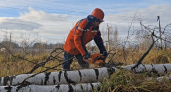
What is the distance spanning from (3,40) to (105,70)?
1222 cm

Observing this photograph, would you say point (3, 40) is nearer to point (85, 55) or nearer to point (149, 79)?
point (85, 55)

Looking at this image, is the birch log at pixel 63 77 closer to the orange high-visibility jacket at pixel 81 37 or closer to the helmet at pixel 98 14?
the orange high-visibility jacket at pixel 81 37

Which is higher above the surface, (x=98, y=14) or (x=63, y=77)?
(x=98, y=14)

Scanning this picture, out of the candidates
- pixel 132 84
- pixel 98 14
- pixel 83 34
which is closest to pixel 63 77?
pixel 132 84

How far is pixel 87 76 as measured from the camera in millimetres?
3166

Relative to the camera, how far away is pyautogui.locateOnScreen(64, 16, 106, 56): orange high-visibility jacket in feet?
14.2

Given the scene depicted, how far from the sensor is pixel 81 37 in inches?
172

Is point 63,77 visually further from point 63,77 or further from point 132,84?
point 132,84

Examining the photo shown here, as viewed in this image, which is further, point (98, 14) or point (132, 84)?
Answer: point (98, 14)

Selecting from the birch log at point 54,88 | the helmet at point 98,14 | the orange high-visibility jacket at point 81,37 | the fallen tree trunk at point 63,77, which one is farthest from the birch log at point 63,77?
the helmet at point 98,14

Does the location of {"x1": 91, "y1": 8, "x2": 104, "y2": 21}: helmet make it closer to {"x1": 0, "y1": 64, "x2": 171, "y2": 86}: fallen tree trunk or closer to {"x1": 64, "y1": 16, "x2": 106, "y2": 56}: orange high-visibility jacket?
{"x1": 64, "y1": 16, "x2": 106, "y2": 56}: orange high-visibility jacket

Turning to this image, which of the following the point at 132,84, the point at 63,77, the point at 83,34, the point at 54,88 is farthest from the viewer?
the point at 83,34

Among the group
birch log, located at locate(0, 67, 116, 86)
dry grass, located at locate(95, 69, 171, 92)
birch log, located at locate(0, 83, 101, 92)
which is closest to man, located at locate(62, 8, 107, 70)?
birch log, located at locate(0, 67, 116, 86)

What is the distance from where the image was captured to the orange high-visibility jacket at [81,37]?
4328 mm
